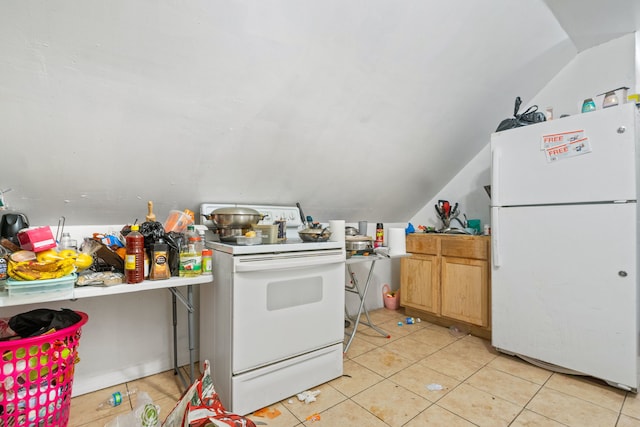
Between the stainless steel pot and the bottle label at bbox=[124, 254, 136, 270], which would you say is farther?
the stainless steel pot

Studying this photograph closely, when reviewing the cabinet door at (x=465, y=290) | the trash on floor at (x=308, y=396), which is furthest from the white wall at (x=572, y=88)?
the trash on floor at (x=308, y=396)

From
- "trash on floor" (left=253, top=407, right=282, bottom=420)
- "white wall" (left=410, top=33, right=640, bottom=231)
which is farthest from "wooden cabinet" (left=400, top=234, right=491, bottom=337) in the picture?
"trash on floor" (left=253, top=407, right=282, bottom=420)

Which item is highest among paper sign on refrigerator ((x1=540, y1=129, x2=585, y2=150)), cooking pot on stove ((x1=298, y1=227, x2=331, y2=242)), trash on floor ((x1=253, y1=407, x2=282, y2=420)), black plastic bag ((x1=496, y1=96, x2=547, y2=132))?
black plastic bag ((x1=496, y1=96, x2=547, y2=132))

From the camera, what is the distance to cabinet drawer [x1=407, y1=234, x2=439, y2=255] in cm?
287

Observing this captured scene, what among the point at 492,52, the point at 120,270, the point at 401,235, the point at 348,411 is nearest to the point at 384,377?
the point at 348,411

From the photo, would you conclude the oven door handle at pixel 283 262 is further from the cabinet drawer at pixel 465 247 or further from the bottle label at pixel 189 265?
the cabinet drawer at pixel 465 247

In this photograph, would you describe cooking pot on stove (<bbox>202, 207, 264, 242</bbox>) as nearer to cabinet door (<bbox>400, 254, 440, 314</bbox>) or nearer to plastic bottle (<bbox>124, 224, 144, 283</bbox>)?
plastic bottle (<bbox>124, 224, 144, 283</bbox>)

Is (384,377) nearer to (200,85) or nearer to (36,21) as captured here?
(200,85)

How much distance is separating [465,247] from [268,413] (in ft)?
6.50

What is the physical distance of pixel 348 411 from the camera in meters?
1.58

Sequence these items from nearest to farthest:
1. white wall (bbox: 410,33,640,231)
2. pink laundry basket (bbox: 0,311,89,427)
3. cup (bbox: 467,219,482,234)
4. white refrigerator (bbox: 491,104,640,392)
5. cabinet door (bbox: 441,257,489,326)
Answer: pink laundry basket (bbox: 0,311,89,427) < white refrigerator (bbox: 491,104,640,392) < white wall (bbox: 410,33,640,231) < cabinet door (bbox: 441,257,489,326) < cup (bbox: 467,219,482,234)

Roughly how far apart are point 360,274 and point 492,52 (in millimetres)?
2183

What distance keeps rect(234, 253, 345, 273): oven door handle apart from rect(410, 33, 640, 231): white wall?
6.37 ft

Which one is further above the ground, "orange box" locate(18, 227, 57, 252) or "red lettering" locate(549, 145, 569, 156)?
"red lettering" locate(549, 145, 569, 156)
